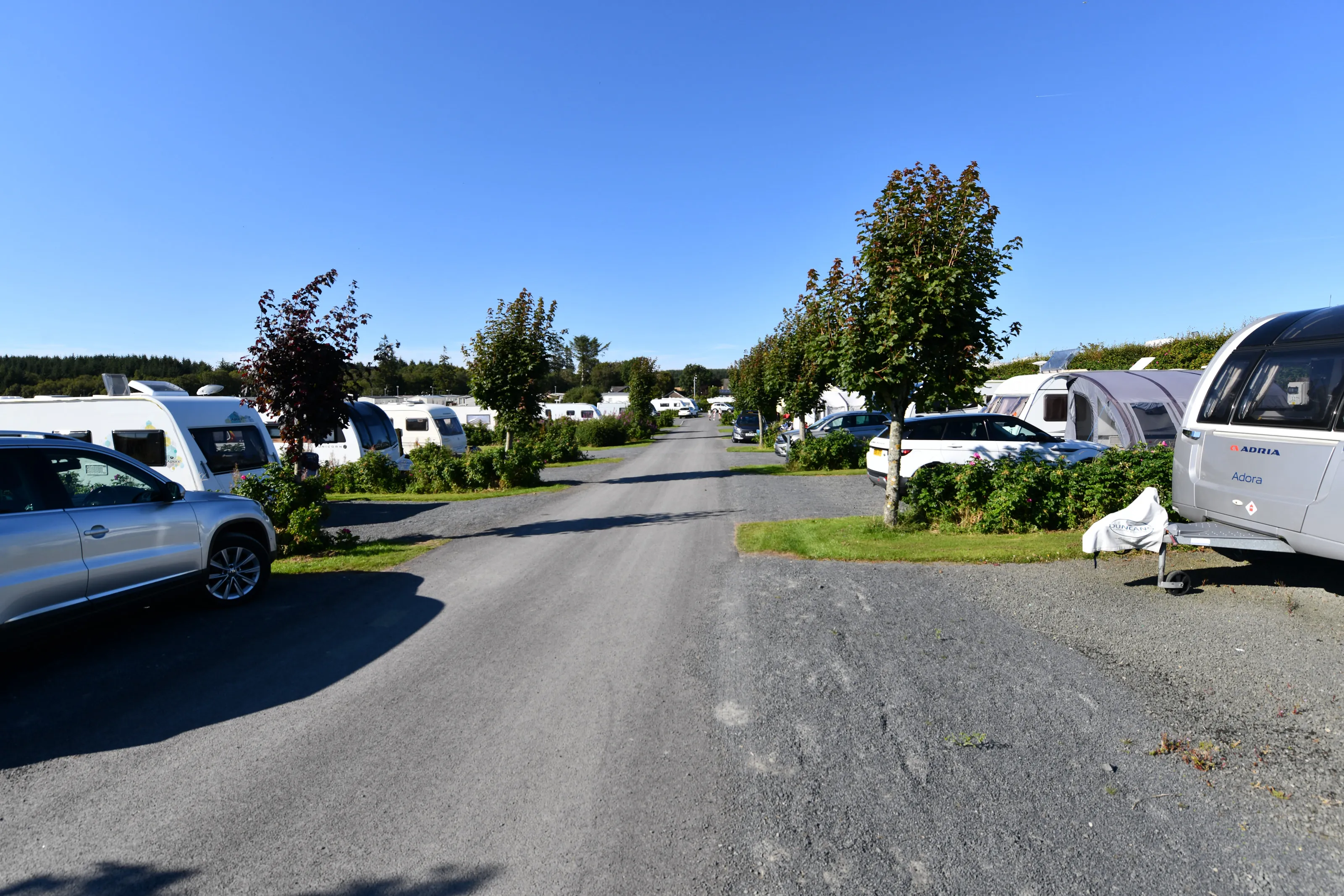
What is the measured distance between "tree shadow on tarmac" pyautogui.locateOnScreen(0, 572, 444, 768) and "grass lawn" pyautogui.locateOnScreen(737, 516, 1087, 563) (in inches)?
187

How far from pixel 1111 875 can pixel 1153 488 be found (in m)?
4.65

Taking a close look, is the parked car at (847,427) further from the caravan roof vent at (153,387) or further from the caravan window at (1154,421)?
the caravan roof vent at (153,387)

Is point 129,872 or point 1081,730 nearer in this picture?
point 129,872

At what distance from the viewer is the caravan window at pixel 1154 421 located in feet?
47.1

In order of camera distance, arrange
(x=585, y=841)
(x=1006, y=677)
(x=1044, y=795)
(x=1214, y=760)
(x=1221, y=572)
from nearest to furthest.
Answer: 1. (x=585, y=841)
2. (x=1044, y=795)
3. (x=1214, y=760)
4. (x=1006, y=677)
5. (x=1221, y=572)

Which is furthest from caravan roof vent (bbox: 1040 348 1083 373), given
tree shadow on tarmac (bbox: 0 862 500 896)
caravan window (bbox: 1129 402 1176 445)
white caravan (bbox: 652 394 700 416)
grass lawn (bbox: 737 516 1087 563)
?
white caravan (bbox: 652 394 700 416)

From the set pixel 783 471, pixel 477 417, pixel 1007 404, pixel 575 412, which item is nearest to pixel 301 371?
pixel 783 471

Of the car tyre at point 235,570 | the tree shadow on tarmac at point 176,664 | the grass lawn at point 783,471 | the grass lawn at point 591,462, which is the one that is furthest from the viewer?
the grass lawn at point 591,462

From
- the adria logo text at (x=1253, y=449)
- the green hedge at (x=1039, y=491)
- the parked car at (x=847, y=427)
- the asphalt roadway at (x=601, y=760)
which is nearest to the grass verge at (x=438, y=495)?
the parked car at (x=847, y=427)

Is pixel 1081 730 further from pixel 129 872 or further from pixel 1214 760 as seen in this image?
pixel 129 872

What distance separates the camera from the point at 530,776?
3686 mm

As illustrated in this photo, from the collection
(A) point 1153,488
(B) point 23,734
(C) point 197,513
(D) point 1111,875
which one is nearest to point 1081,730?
(D) point 1111,875

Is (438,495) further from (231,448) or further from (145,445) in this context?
(145,445)

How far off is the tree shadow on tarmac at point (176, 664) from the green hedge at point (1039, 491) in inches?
280
